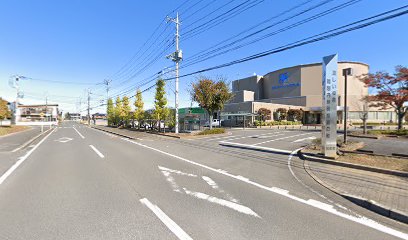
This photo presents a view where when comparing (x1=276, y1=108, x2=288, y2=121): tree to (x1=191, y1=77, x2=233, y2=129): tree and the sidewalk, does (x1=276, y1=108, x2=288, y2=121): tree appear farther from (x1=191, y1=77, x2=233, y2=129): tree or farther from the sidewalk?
the sidewalk

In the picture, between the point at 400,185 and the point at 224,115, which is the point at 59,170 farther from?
the point at 224,115

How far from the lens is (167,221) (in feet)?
11.9

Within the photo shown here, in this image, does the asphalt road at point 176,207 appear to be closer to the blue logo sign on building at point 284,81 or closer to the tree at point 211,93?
the tree at point 211,93

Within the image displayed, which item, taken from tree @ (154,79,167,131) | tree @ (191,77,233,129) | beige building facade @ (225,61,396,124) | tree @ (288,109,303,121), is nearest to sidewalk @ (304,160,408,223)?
tree @ (191,77,233,129)

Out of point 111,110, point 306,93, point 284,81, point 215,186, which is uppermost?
point 284,81

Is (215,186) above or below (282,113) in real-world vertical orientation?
below

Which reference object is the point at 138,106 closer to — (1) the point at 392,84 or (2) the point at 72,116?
(1) the point at 392,84

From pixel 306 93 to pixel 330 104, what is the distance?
54266mm

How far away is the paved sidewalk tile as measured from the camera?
4.42 metres

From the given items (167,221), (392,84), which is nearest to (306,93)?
(392,84)

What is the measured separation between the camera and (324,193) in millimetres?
5109

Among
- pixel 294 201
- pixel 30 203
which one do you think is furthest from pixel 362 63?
pixel 30 203

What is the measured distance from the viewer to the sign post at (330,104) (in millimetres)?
8797

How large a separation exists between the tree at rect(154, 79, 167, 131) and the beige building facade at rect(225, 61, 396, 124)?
20360mm
